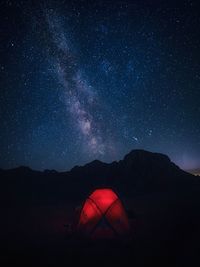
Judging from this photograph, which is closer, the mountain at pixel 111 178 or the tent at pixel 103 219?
the tent at pixel 103 219

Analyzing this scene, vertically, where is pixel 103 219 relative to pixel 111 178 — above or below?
below

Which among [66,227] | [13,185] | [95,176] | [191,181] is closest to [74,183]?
[95,176]

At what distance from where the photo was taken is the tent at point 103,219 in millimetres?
14297

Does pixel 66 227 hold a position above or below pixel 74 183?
below

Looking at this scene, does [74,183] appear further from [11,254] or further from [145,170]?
[11,254]

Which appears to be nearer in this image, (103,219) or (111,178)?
(103,219)

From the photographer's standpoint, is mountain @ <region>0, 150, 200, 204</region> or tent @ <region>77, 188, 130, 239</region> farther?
mountain @ <region>0, 150, 200, 204</region>

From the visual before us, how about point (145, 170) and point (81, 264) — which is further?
point (145, 170)

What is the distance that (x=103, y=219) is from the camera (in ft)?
47.9

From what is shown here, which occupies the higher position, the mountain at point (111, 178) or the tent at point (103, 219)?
the mountain at point (111, 178)

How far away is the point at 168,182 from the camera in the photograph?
165 ft

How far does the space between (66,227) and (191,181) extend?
39.9 meters

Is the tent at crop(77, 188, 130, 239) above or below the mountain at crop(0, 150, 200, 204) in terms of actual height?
below

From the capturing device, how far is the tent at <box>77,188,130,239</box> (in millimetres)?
14297
